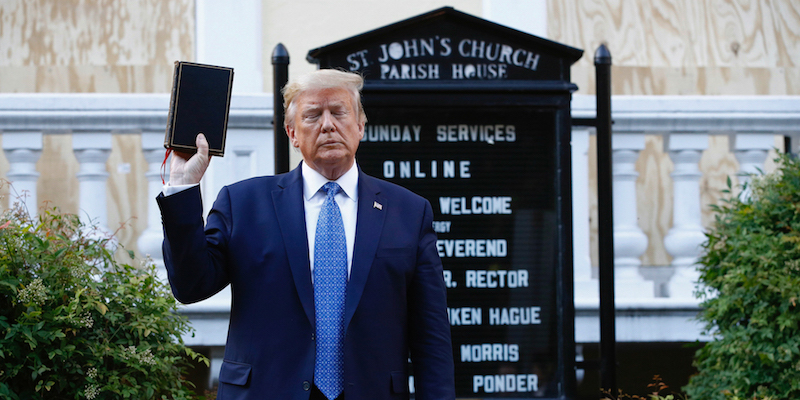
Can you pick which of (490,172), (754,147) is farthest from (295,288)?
(754,147)

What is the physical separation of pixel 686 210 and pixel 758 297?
91cm

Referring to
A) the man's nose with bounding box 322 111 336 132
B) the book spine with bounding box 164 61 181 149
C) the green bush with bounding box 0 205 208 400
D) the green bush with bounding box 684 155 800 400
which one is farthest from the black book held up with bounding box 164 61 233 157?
the green bush with bounding box 684 155 800 400

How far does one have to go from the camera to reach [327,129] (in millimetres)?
2225

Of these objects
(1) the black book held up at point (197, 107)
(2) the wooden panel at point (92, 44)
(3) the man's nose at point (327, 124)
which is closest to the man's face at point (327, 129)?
(3) the man's nose at point (327, 124)

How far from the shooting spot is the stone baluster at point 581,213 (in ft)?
14.0

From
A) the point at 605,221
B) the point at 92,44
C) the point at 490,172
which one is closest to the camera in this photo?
the point at 490,172

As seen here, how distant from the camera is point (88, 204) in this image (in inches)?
159

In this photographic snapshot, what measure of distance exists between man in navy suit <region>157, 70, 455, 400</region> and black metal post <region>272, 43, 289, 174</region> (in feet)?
3.46

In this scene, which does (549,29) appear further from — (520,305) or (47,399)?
(47,399)

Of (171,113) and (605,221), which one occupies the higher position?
(171,113)

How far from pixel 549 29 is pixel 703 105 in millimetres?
1779

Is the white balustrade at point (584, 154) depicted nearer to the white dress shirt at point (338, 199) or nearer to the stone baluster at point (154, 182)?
the stone baluster at point (154, 182)

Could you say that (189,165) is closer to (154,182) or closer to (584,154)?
(154,182)

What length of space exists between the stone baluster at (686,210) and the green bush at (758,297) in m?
0.48
